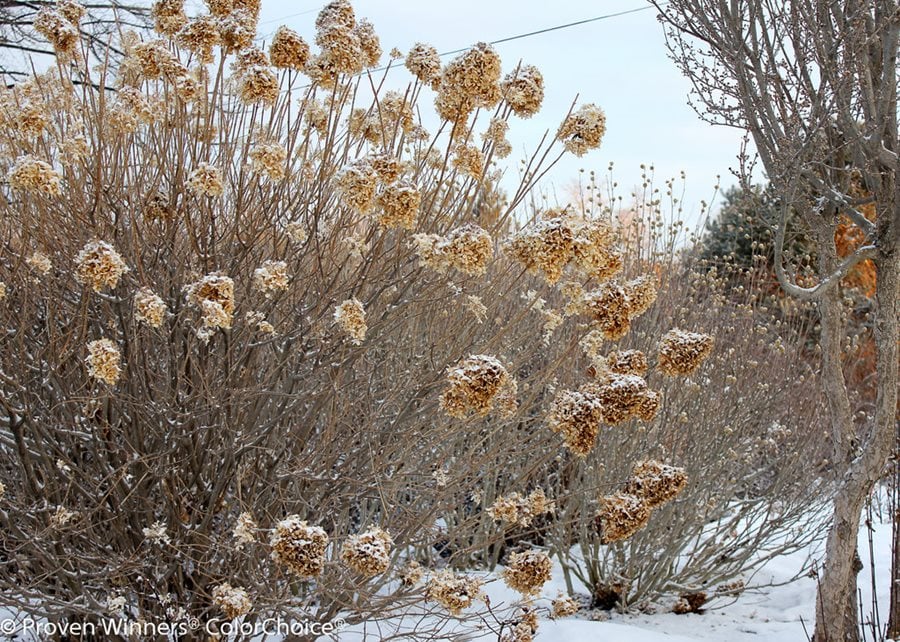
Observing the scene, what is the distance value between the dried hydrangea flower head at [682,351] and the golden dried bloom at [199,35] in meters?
2.10

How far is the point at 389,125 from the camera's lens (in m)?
4.10

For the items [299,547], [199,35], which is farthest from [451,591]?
[199,35]

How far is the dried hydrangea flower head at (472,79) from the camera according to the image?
3.34 metres

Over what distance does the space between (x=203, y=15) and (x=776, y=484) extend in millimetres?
5506

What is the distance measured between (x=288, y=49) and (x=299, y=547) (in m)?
1.79

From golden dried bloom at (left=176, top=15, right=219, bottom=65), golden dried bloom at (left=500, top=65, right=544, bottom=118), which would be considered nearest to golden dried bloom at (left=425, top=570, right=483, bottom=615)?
golden dried bloom at (left=500, top=65, right=544, bottom=118)

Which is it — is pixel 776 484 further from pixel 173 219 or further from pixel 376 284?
pixel 173 219

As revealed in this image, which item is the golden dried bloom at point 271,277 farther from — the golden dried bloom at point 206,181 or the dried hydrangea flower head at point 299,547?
the dried hydrangea flower head at point 299,547

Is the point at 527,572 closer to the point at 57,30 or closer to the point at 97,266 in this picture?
the point at 97,266

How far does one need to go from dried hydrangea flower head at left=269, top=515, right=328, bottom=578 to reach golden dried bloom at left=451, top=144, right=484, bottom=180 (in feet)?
5.33

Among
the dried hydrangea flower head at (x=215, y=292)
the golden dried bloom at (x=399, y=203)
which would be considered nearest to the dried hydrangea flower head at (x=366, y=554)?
the dried hydrangea flower head at (x=215, y=292)

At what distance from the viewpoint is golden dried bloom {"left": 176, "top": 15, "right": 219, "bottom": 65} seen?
130 inches

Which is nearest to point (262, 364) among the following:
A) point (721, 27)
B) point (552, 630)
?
point (552, 630)

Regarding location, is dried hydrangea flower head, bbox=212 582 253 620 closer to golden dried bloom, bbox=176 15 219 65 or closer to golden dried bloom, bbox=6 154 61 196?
golden dried bloom, bbox=6 154 61 196
